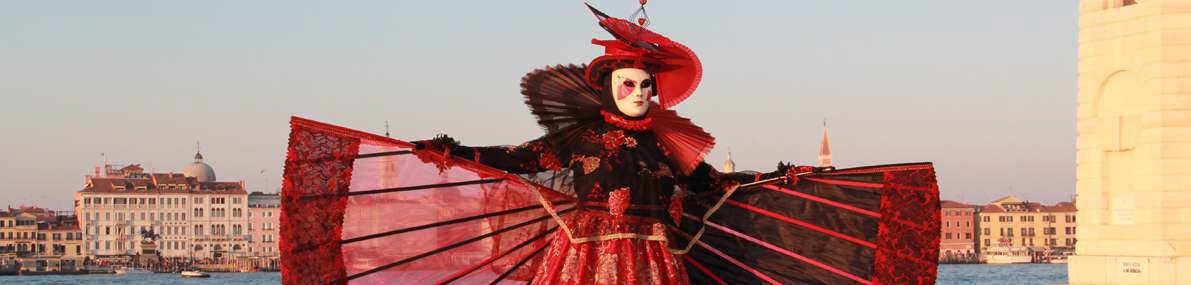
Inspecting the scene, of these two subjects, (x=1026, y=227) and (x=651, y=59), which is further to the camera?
(x=1026, y=227)

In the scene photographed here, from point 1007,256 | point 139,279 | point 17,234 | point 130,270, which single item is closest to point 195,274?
→ point 139,279

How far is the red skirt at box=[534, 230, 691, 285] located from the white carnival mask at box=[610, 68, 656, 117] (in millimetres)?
517

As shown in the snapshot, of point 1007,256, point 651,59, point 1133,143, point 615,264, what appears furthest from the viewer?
point 1007,256

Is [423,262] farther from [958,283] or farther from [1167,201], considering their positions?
[958,283]

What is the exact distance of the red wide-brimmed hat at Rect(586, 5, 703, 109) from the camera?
580cm

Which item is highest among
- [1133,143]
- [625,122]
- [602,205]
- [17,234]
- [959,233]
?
[1133,143]

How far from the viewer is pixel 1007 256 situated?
333 ft

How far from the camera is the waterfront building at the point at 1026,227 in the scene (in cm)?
10531

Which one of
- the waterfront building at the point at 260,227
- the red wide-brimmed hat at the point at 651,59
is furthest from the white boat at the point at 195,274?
the red wide-brimmed hat at the point at 651,59

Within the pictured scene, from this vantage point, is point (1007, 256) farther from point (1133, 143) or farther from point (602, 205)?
point (602, 205)

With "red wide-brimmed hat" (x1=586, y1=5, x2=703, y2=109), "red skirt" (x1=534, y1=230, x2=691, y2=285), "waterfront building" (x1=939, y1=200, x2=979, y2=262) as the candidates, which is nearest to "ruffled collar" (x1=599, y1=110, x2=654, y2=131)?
"red wide-brimmed hat" (x1=586, y1=5, x2=703, y2=109)

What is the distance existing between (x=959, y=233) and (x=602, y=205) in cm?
10385

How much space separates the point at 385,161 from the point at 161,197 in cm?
9344

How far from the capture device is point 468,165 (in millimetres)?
5828
